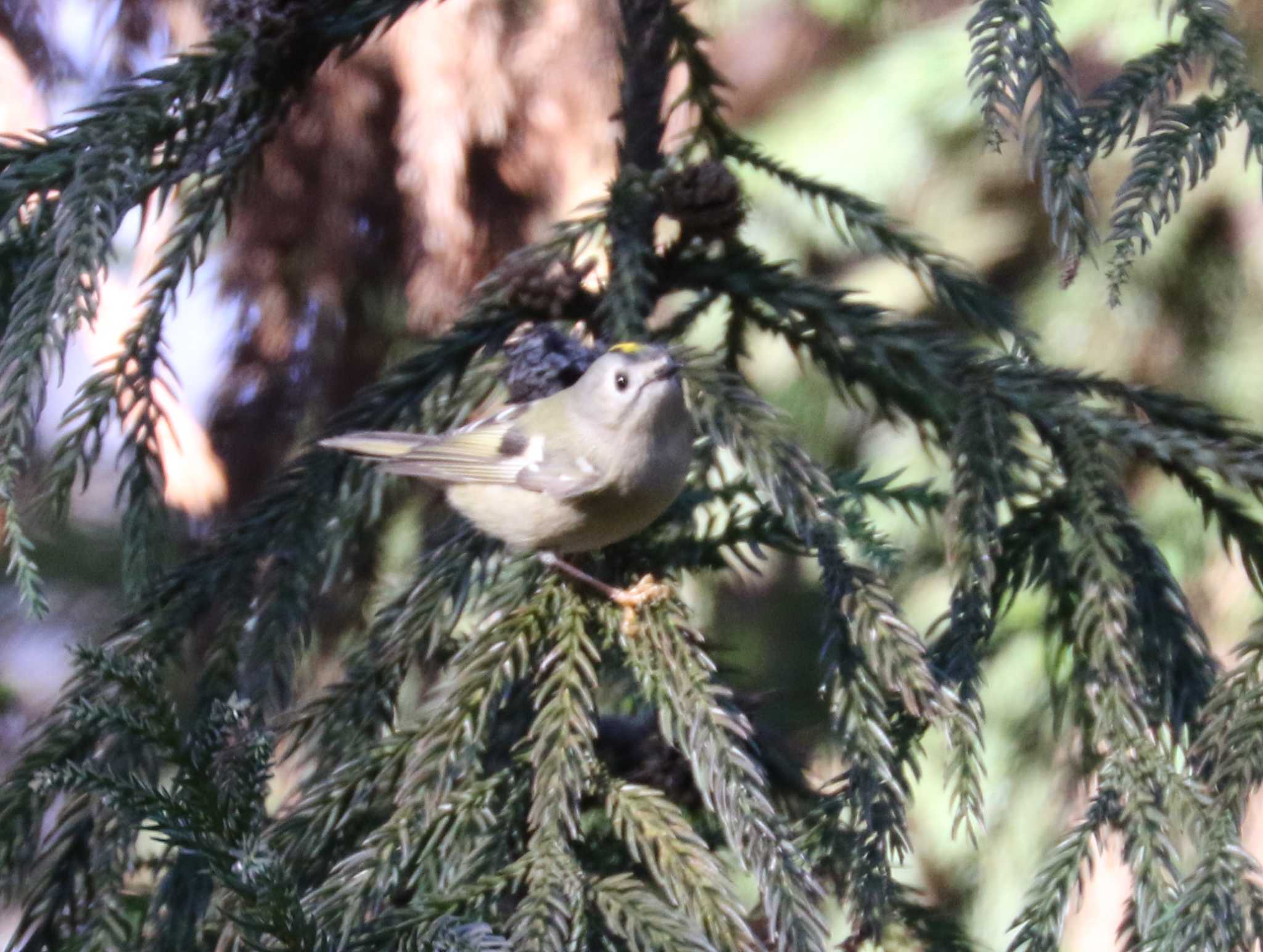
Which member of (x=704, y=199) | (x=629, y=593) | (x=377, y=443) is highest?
(x=704, y=199)

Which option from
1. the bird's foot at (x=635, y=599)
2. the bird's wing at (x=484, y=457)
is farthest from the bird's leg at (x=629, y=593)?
the bird's wing at (x=484, y=457)

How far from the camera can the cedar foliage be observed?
0.80 m

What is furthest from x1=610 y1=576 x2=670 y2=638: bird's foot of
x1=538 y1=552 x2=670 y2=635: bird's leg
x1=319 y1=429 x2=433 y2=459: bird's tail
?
x1=319 y1=429 x2=433 y2=459: bird's tail

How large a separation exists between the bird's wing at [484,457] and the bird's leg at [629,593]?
114mm

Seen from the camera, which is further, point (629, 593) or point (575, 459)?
point (575, 459)

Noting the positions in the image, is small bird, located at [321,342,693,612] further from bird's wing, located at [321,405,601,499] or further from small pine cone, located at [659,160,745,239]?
small pine cone, located at [659,160,745,239]

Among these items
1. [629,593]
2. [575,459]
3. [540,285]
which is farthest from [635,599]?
[540,285]

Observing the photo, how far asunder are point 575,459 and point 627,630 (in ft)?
0.96

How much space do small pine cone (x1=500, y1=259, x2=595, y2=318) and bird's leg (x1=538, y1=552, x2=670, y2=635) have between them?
29 centimetres

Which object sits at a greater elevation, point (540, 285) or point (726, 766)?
point (540, 285)

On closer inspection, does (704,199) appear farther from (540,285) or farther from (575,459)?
(575,459)

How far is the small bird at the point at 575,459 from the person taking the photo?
3.78 feet

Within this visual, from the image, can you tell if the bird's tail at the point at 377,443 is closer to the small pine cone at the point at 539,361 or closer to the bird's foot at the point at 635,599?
the small pine cone at the point at 539,361

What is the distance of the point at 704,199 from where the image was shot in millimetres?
1157
